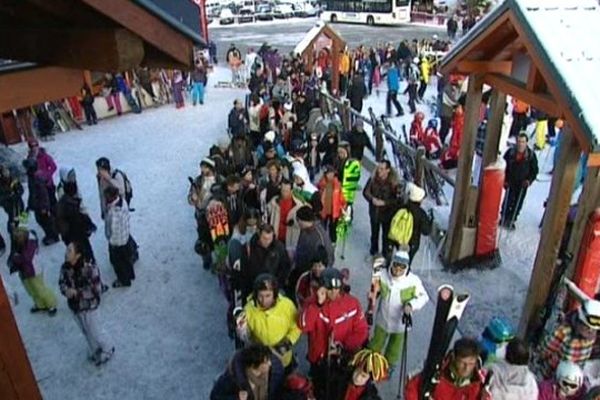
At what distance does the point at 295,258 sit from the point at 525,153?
4.20m

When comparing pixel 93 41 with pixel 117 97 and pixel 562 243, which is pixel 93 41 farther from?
pixel 117 97

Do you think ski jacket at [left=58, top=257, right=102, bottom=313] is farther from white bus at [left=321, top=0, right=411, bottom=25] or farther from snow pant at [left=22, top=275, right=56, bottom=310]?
white bus at [left=321, top=0, right=411, bottom=25]

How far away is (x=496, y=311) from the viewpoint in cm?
643

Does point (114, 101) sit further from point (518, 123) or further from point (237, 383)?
point (237, 383)

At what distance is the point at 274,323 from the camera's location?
434 centimetres

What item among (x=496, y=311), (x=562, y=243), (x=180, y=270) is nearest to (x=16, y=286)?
(x=180, y=270)

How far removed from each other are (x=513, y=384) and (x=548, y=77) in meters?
2.69

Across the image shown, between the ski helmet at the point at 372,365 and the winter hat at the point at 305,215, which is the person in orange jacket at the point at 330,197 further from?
the ski helmet at the point at 372,365

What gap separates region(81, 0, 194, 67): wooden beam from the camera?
93.1 inches

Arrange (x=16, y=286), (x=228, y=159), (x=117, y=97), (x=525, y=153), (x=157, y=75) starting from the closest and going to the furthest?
(x=16, y=286)
(x=525, y=153)
(x=228, y=159)
(x=117, y=97)
(x=157, y=75)

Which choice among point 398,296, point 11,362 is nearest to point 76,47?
point 11,362

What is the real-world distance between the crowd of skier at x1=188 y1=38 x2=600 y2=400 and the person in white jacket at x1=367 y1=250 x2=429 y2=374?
1 centimetres

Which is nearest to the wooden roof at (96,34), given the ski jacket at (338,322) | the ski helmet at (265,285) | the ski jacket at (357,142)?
the ski helmet at (265,285)

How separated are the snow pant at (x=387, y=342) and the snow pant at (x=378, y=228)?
Result: 1.68m
